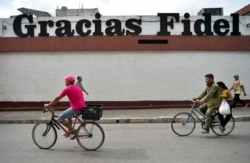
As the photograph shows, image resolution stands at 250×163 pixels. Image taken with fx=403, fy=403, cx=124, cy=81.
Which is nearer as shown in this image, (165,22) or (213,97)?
(213,97)

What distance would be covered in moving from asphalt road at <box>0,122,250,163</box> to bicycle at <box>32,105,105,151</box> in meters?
0.17

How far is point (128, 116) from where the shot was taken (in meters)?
16.1

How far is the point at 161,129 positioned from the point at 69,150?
4323mm

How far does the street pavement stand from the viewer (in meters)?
15.1

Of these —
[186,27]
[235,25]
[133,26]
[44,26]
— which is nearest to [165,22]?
[186,27]

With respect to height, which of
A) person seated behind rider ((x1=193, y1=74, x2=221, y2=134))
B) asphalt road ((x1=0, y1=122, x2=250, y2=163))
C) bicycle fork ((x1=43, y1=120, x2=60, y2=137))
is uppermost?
person seated behind rider ((x1=193, y1=74, x2=221, y2=134))

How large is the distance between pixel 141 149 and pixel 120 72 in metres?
9.69

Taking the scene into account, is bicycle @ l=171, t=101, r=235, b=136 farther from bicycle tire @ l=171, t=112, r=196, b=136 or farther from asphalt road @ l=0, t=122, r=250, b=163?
asphalt road @ l=0, t=122, r=250, b=163

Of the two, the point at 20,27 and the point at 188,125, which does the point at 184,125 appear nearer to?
the point at 188,125

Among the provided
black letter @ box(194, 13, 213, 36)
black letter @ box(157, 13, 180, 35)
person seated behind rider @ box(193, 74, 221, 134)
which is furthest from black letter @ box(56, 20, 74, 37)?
Answer: person seated behind rider @ box(193, 74, 221, 134)

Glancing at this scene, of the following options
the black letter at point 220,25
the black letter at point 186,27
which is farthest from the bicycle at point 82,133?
the black letter at point 220,25

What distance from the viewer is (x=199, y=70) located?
61.9 feet

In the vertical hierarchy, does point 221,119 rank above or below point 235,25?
below

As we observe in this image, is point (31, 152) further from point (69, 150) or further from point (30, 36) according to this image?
point (30, 36)
